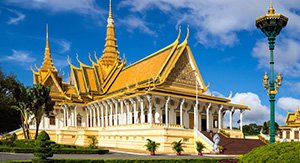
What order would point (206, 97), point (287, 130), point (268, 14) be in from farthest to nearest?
point (287, 130), point (206, 97), point (268, 14)

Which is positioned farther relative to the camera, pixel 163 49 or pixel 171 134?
pixel 163 49

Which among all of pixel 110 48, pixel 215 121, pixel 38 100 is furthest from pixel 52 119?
pixel 215 121

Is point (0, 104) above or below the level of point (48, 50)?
below

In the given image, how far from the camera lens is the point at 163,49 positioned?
130 feet

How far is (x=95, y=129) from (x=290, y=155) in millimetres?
33918

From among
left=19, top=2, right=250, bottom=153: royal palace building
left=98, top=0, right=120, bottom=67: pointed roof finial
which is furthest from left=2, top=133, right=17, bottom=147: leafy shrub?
left=98, top=0, right=120, bottom=67: pointed roof finial

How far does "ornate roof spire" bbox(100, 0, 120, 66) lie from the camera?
5241 centimetres

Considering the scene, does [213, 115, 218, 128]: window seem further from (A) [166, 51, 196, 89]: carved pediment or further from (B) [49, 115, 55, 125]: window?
(B) [49, 115, 55, 125]: window

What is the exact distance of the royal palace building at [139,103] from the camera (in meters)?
31.2

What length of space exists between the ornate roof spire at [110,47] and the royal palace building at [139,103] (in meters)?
0.21

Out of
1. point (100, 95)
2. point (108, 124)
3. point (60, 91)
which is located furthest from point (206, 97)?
point (60, 91)

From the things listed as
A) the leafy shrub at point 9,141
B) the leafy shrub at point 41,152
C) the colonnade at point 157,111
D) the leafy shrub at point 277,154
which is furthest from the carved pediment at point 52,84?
the leafy shrub at point 277,154

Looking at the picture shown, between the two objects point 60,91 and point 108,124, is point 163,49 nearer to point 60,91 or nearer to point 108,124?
point 108,124

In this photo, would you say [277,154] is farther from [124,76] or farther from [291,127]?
[291,127]
